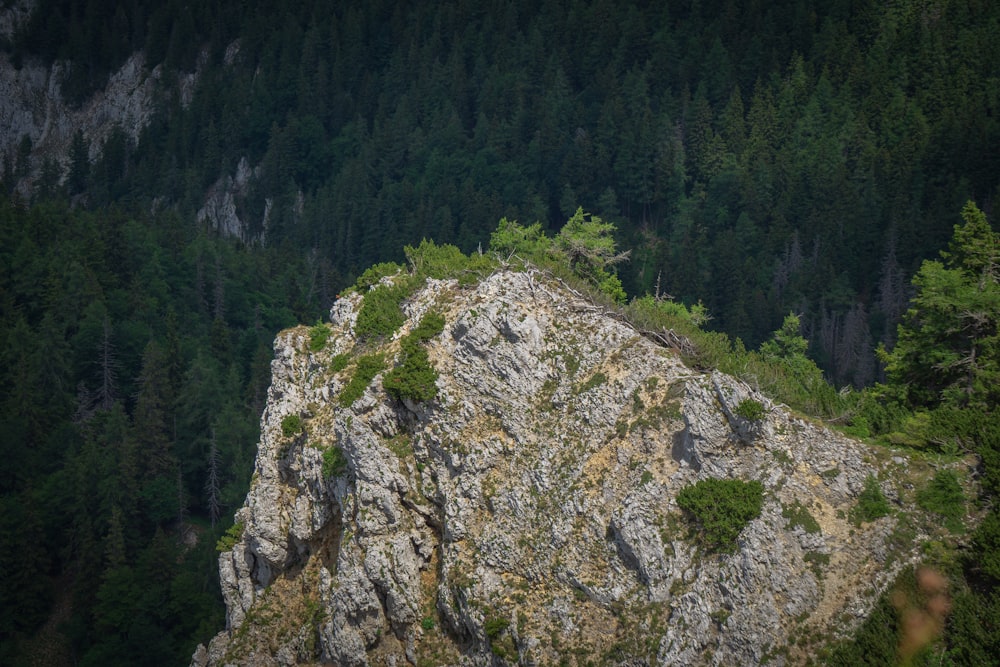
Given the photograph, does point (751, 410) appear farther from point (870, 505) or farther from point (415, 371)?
point (415, 371)

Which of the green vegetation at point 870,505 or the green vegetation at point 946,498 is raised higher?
the green vegetation at point 946,498

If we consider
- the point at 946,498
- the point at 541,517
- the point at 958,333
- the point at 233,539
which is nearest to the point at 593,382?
the point at 541,517

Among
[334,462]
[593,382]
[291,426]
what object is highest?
[593,382]

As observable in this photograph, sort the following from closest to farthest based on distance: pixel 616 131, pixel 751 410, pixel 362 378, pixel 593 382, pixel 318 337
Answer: pixel 751 410 → pixel 593 382 → pixel 362 378 → pixel 318 337 → pixel 616 131

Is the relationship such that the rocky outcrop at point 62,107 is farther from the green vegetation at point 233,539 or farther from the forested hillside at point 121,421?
the green vegetation at point 233,539

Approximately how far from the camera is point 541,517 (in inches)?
1321

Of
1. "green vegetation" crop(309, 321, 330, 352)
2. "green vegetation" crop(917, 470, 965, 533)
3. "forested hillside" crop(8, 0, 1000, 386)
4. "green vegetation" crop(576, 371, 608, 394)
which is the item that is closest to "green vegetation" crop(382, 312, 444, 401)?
"green vegetation" crop(576, 371, 608, 394)

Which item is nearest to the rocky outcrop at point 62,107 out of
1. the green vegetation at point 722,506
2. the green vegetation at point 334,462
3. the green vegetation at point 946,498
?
the green vegetation at point 334,462

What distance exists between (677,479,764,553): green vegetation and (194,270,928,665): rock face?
1.10ft

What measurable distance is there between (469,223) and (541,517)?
9069 centimetres

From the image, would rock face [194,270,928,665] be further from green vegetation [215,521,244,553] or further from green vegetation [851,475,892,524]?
green vegetation [215,521,244,553]

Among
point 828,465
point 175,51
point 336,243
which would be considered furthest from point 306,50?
point 828,465

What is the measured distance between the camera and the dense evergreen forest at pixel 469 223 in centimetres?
7350

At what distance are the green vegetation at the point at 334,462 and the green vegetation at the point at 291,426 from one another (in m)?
3.02
